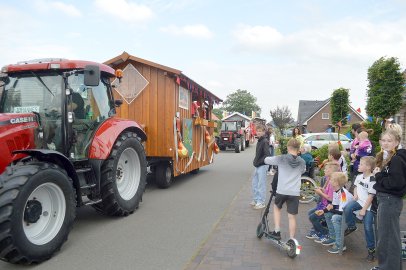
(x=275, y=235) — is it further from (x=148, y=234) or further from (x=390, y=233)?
(x=148, y=234)

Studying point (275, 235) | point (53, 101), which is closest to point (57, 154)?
point (53, 101)

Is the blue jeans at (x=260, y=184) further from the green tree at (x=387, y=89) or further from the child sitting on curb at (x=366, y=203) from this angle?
the green tree at (x=387, y=89)

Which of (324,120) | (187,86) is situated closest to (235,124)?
(187,86)

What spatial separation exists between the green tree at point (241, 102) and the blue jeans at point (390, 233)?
113993 mm

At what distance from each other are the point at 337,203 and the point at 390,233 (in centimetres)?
116

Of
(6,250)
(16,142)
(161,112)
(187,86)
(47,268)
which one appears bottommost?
(47,268)

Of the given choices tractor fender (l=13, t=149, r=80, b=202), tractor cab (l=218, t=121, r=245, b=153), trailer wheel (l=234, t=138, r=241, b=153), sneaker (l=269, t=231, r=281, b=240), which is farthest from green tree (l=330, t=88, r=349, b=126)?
tractor fender (l=13, t=149, r=80, b=202)

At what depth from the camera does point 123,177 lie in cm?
689

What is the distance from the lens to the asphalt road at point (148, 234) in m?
4.46

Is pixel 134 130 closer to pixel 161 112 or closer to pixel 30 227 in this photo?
pixel 161 112

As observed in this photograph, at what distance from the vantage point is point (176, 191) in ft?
30.3

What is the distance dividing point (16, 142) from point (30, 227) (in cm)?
114

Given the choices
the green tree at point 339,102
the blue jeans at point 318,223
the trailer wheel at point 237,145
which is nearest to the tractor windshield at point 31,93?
the blue jeans at point 318,223

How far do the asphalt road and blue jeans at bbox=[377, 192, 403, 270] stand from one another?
221cm
